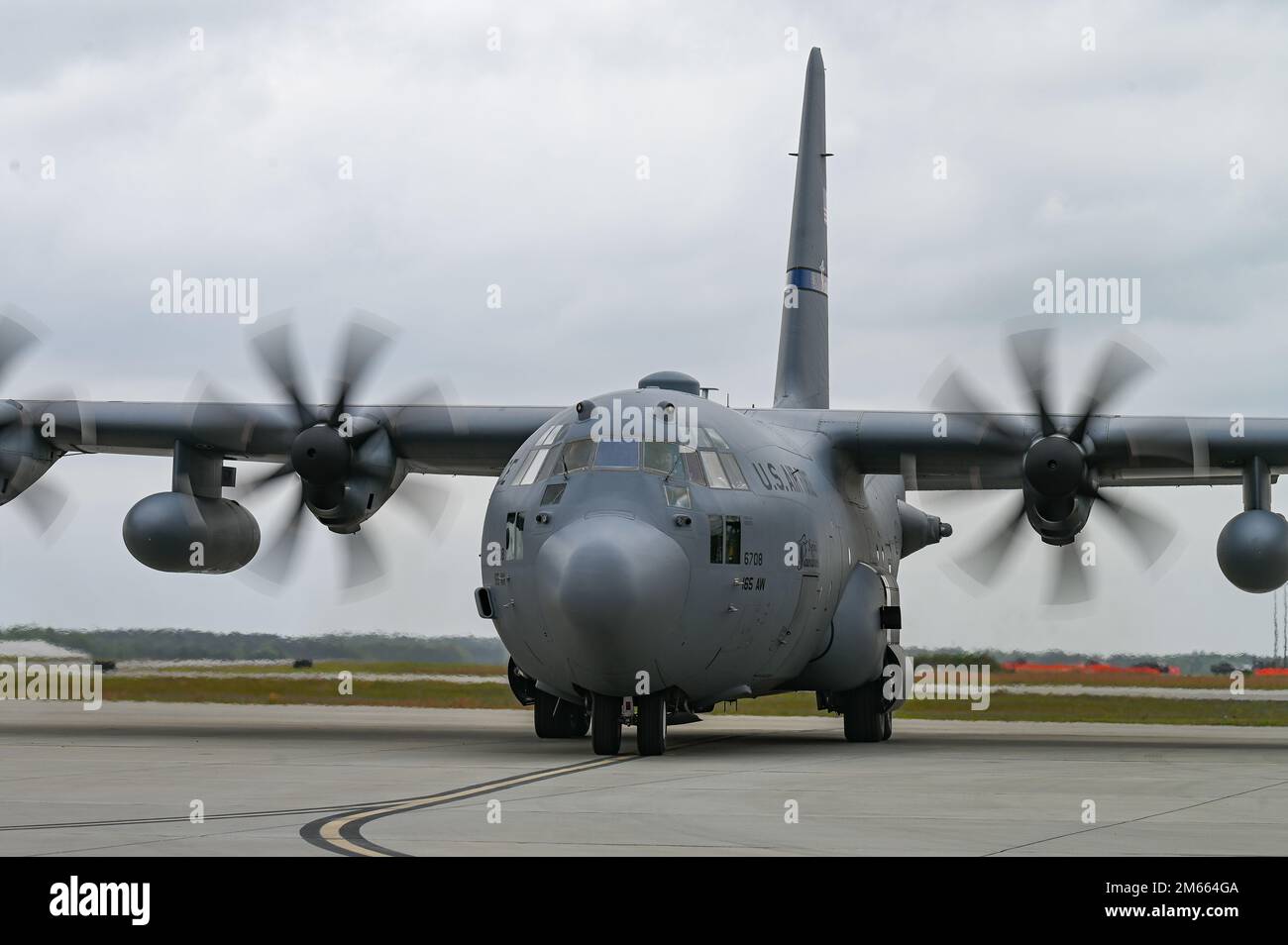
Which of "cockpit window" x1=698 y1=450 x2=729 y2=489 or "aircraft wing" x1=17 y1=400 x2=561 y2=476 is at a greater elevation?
"aircraft wing" x1=17 y1=400 x2=561 y2=476

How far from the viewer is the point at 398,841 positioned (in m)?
9.18

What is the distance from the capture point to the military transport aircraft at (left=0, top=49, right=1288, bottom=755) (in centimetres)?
1667

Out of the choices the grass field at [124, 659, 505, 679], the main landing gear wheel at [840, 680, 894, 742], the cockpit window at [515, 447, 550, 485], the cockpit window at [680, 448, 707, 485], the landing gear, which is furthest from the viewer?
the grass field at [124, 659, 505, 679]

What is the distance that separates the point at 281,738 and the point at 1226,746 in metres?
12.7

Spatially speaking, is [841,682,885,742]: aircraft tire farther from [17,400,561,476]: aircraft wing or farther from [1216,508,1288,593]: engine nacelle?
[17,400,561,476]: aircraft wing

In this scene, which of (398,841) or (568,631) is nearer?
(398,841)

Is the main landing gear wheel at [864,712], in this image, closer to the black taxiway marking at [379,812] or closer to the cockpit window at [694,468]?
the cockpit window at [694,468]

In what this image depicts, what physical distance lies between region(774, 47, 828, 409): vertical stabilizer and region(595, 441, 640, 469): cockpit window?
8652mm

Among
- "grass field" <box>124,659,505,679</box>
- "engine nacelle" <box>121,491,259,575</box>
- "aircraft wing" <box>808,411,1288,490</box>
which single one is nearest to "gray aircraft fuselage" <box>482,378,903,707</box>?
"aircraft wing" <box>808,411,1288,490</box>

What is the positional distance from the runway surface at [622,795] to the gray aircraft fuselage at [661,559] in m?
1.10

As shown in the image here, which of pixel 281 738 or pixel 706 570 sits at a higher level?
pixel 706 570

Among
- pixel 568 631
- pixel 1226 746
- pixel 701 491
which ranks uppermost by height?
pixel 701 491
